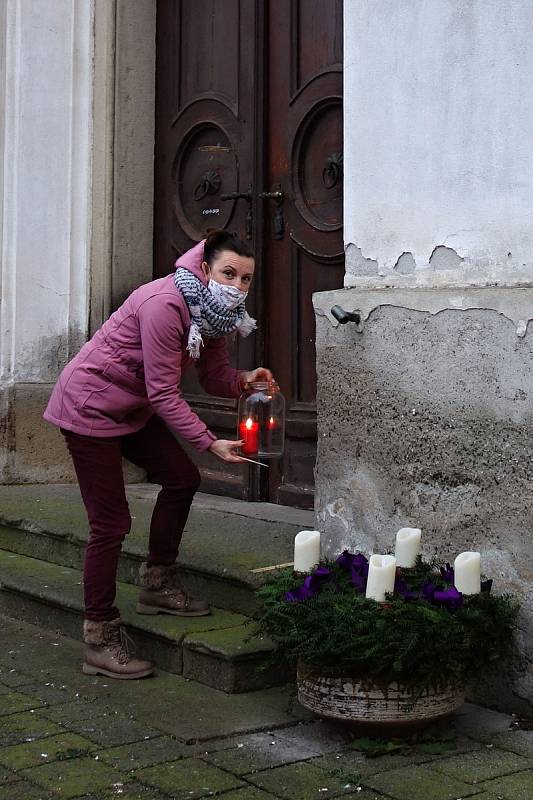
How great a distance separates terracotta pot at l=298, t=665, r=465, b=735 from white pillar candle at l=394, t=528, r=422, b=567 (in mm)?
470

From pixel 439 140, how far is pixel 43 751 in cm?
257

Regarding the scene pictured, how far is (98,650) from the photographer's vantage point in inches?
182

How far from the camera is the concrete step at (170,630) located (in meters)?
4.43

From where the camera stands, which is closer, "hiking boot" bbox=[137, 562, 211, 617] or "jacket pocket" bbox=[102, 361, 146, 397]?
"jacket pocket" bbox=[102, 361, 146, 397]

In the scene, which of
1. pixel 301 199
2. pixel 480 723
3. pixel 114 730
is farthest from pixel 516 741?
pixel 301 199

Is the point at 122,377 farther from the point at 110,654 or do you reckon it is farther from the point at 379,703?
the point at 379,703

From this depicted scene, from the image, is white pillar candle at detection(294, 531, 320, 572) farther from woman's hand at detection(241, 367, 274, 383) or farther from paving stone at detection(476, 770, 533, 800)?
paving stone at detection(476, 770, 533, 800)

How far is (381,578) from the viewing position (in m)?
3.89

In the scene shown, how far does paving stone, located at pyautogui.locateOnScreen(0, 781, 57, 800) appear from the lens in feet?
11.3

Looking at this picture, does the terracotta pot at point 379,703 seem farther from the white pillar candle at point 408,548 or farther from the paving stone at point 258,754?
the white pillar candle at point 408,548

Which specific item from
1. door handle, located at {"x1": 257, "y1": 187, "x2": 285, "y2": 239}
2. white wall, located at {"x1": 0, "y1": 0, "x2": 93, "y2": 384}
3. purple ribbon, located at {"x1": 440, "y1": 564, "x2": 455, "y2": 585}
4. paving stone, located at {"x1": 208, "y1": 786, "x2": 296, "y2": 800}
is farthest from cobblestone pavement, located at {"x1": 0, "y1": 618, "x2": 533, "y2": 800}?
white wall, located at {"x1": 0, "y1": 0, "x2": 93, "y2": 384}

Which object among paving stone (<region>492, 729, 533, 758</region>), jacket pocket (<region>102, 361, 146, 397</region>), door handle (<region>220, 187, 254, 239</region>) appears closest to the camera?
paving stone (<region>492, 729, 533, 758</region>)

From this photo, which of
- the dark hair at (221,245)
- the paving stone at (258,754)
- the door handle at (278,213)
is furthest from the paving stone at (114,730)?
the door handle at (278,213)

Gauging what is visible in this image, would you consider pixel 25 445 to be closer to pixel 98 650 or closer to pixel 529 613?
pixel 98 650
